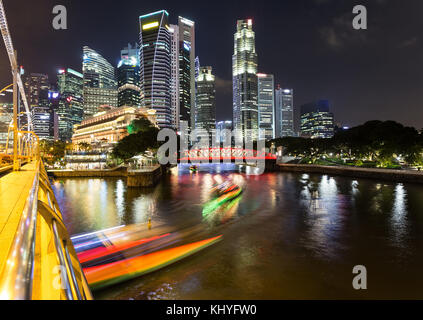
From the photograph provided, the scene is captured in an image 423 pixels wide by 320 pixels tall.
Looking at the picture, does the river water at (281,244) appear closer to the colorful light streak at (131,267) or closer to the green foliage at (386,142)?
the colorful light streak at (131,267)

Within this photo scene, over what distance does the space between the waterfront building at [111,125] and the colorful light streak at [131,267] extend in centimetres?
11597

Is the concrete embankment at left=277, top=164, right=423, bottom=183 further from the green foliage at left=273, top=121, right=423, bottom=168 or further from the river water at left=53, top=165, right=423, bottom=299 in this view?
the river water at left=53, top=165, right=423, bottom=299

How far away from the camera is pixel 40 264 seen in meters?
4.25

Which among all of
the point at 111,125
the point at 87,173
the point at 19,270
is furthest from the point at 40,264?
the point at 111,125

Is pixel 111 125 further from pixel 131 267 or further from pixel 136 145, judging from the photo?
pixel 131 267

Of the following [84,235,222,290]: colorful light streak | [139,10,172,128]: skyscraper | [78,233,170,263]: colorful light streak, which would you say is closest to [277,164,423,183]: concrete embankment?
[84,235,222,290]: colorful light streak

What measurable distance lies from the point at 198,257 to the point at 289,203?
21.8m

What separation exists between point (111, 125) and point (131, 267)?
145456mm

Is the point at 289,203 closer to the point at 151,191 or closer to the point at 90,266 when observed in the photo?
the point at 151,191

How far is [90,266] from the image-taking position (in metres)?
15.1

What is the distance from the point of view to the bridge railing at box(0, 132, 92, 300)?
5.16ft

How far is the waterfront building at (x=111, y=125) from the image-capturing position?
13788cm

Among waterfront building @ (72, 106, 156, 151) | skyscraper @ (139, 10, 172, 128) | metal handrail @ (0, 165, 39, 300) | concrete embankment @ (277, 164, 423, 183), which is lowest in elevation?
concrete embankment @ (277, 164, 423, 183)

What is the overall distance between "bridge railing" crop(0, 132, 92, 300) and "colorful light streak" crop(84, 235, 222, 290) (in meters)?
8.56
